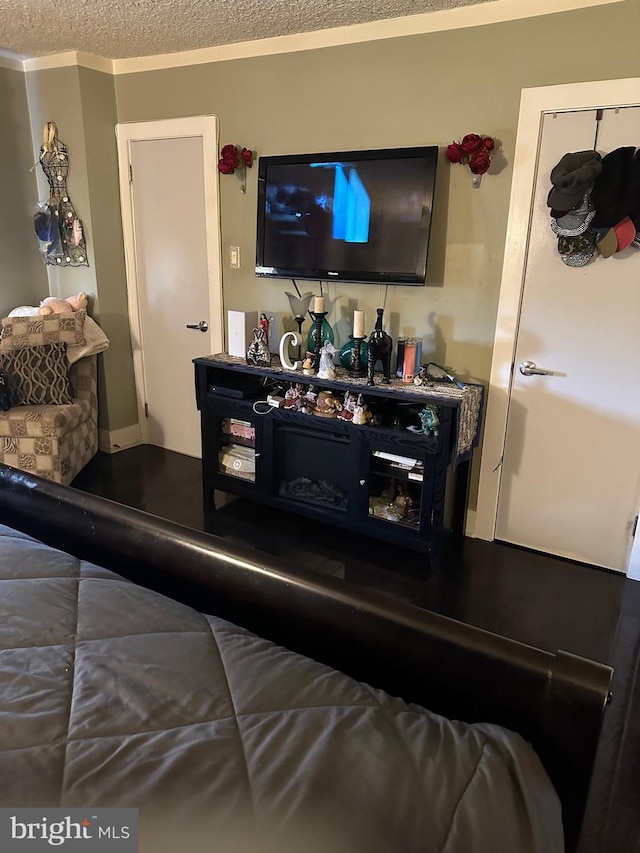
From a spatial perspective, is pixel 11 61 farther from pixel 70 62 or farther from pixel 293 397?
pixel 293 397

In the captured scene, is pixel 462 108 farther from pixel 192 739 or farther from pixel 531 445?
pixel 192 739

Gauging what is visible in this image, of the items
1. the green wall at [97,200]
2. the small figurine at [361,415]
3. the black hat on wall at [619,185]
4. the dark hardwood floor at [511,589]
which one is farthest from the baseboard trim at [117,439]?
the black hat on wall at [619,185]

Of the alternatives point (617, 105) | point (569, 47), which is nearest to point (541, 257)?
point (617, 105)

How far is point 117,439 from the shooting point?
4.16 meters

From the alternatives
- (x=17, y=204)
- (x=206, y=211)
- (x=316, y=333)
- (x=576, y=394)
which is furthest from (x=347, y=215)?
(x=17, y=204)

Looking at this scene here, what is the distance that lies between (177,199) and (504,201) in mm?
2017

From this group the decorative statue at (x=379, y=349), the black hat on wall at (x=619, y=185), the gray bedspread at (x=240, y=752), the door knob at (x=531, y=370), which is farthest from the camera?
the decorative statue at (x=379, y=349)

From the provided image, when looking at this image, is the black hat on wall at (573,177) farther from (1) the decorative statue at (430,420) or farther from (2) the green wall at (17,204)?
(2) the green wall at (17,204)

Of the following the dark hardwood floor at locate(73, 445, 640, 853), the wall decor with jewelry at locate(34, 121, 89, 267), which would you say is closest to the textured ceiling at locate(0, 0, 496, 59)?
the wall decor with jewelry at locate(34, 121, 89, 267)

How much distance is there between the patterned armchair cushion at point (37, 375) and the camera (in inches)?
133

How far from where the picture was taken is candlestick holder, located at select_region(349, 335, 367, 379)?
9.80ft

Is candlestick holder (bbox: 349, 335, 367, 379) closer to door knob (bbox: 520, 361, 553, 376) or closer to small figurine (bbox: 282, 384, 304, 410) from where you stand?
small figurine (bbox: 282, 384, 304, 410)

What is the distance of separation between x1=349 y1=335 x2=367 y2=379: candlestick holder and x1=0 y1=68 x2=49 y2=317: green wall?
2.45 m

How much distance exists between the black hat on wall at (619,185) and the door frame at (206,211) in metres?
2.11
